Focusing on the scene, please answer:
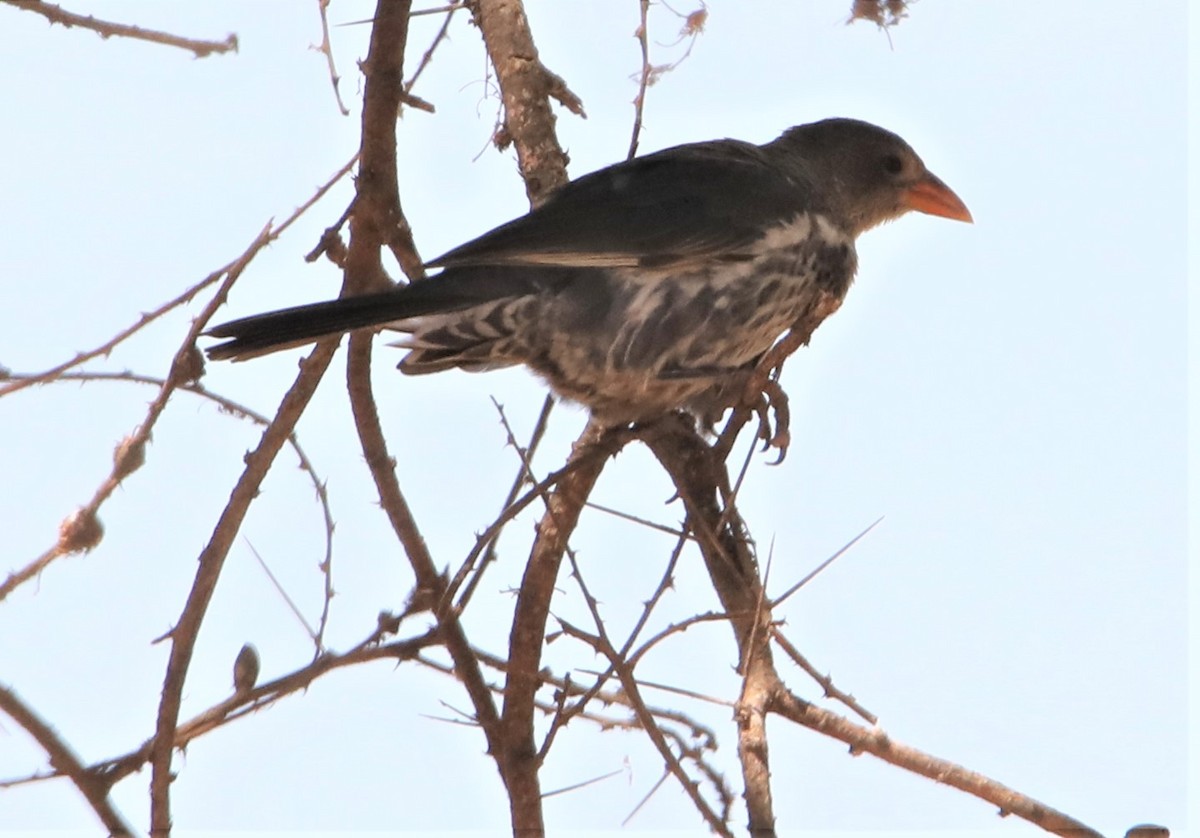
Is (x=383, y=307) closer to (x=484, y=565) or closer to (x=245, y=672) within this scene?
(x=484, y=565)

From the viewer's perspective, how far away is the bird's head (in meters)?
4.29

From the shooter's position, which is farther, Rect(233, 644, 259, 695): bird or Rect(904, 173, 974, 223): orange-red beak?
Rect(904, 173, 974, 223): orange-red beak

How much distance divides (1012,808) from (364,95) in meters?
1.80

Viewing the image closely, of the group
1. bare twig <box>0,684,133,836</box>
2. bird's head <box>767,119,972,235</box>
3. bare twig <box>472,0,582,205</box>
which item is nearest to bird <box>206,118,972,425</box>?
bare twig <box>472,0,582,205</box>

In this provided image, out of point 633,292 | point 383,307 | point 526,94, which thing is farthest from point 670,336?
point 526,94

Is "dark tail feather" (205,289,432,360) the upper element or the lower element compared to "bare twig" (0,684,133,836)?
upper

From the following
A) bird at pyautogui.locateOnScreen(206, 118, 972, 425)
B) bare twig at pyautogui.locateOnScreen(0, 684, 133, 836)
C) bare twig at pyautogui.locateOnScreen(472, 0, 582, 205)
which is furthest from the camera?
bare twig at pyautogui.locateOnScreen(472, 0, 582, 205)

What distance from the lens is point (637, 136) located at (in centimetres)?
368

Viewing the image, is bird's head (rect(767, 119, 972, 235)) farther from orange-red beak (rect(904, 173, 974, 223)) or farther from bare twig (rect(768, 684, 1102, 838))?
bare twig (rect(768, 684, 1102, 838))

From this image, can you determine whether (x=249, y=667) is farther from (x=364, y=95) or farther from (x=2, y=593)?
(x=364, y=95)

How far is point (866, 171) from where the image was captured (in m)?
4.33

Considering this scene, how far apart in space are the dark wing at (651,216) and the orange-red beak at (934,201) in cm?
68

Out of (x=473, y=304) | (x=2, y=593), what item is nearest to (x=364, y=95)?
(x=473, y=304)

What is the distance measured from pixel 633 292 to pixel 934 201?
1.43 metres
